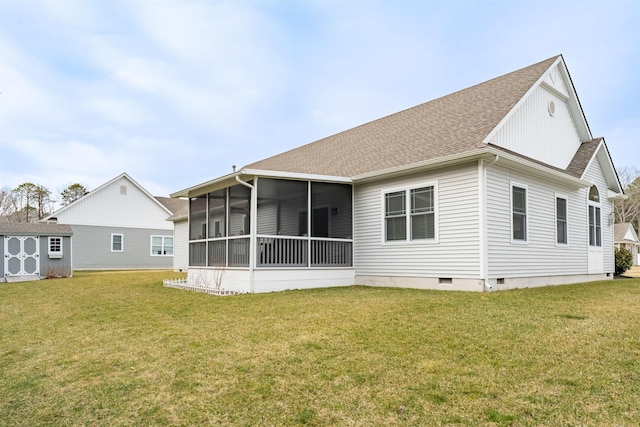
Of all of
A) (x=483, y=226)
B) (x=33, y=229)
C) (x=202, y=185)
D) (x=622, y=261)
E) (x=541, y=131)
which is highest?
(x=541, y=131)

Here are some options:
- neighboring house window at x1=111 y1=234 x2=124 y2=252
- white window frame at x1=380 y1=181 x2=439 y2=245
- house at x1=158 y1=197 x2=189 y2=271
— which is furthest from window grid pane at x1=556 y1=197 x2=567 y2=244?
neighboring house window at x1=111 y1=234 x2=124 y2=252

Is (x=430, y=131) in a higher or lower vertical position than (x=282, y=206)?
higher

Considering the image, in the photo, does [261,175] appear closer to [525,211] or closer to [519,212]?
[519,212]

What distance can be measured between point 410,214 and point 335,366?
23.2ft

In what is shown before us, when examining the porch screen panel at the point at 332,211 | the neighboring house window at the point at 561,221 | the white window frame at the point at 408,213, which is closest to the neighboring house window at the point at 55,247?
the porch screen panel at the point at 332,211

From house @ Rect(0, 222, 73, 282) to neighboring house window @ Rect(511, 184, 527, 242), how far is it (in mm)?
18935

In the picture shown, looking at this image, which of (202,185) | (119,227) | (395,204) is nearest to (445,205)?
(395,204)

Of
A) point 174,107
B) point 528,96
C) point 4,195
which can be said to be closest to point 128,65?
point 174,107

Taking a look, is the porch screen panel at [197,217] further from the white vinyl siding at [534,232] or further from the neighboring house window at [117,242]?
the neighboring house window at [117,242]

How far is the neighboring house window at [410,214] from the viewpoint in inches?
419

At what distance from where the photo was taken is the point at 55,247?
1988cm

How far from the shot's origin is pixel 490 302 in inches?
312

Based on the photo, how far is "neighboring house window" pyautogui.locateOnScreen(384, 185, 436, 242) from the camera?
10648 mm

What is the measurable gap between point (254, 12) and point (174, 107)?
8.89 metres
